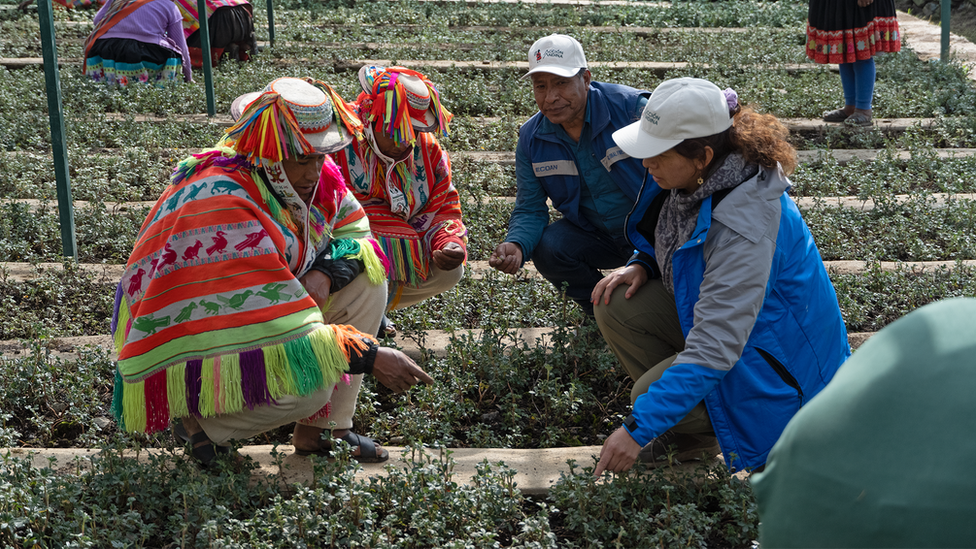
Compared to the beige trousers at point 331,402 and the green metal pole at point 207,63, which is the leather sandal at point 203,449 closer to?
the beige trousers at point 331,402

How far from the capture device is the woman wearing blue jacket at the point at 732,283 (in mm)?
2561

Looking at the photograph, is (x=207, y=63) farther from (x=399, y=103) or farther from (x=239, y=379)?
(x=239, y=379)

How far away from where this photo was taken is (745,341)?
2.58 m

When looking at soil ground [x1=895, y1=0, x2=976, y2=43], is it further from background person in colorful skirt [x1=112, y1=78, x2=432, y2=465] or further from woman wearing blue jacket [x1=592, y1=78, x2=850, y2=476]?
background person in colorful skirt [x1=112, y1=78, x2=432, y2=465]

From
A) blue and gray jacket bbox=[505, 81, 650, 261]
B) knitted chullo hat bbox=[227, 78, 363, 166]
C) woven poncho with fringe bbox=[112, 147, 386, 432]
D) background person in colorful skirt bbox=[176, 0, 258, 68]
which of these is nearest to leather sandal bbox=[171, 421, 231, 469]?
woven poncho with fringe bbox=[112, 147, 386, 432]

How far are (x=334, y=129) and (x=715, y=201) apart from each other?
1289mm

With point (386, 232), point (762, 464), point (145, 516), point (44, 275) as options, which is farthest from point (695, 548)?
point (44, 275)

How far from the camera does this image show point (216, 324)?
107 inches

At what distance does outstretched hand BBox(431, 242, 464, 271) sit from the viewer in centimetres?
373

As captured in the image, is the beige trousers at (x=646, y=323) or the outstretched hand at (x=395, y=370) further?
the beige trousers at (x=646, y=323)

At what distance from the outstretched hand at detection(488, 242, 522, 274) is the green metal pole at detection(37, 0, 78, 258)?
2.58 metres

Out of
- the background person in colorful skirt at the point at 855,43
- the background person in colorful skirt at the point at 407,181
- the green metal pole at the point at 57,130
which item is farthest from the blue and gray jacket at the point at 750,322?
the background person in colorful skirt at the point at 855,43

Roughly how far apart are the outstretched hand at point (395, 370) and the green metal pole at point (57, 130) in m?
2.85

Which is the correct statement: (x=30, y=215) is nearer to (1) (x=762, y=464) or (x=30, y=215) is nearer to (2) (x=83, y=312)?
(2) (x=83, y=312)
